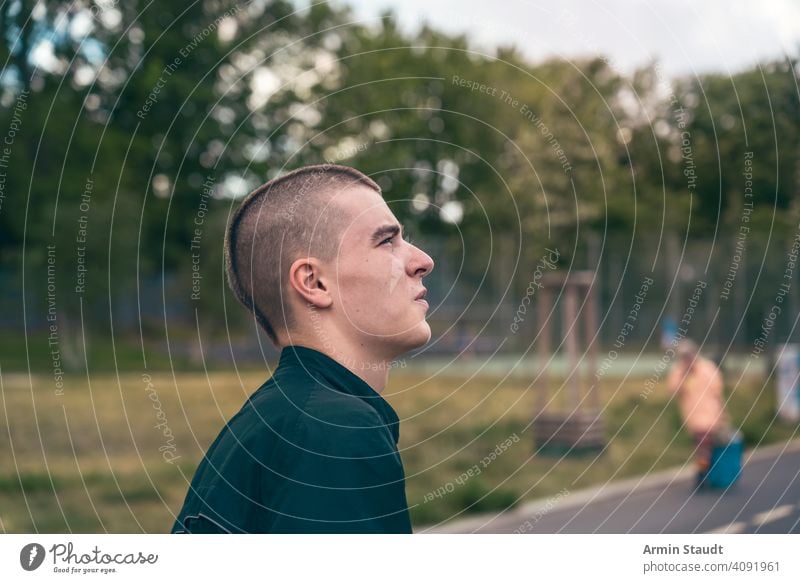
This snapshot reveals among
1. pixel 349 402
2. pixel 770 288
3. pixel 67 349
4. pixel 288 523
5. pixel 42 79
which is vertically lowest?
pixel 288 523

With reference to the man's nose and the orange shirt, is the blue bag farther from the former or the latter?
the man's nose

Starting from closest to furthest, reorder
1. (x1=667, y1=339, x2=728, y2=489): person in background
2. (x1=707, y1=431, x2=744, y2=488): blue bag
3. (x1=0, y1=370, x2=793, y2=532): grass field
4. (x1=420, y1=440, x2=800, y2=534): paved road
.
Result: (x1=420, y1=440, x2=800, y2=534): paved road, (x1=0, y1=370, x2=793, y2=532): grass field, (x1=707, y1=431, x2=744, y2=488): blue bag, (x1=667, y1=339, x2=728, y2=489): person in background

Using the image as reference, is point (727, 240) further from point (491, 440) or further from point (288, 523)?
point (288, 523)

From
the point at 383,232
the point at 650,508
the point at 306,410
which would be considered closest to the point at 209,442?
the point at 650,508

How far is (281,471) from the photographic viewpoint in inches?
82.0

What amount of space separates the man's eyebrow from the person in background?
909 centimetres

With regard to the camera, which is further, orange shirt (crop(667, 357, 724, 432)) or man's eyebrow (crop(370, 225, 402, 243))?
orange shirt (crop(667, 357, 724, 432))

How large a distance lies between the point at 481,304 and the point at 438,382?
7.78 ft

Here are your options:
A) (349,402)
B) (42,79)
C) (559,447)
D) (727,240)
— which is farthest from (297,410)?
(727,240)

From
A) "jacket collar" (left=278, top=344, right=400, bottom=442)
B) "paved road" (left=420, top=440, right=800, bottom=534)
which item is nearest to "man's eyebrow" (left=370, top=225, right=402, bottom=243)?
"jacket collar" (left=278, top=344, right=400, bottom=442)

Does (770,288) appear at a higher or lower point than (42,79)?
lower

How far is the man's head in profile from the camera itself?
2299 millimetres

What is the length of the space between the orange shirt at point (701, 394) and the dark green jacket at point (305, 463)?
30.9ft
